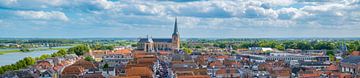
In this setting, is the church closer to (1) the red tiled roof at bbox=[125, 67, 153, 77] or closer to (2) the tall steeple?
(2) the tall steeple

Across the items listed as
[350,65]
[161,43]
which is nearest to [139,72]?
[350,65]

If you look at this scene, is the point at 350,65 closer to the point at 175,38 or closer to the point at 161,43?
the point at 175,38

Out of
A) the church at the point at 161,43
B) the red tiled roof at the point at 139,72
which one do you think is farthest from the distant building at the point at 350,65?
the church at the point at 161,43

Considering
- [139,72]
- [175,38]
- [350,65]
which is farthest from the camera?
[175,38]

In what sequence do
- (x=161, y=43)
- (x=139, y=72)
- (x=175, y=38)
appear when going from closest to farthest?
1. (x=139, y=72)
2. (x=175, y=38)
3. (x=161, y=43)

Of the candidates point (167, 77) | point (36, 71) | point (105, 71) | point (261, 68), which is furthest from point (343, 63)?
point (36, 71)

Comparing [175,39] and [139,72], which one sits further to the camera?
[175,39]

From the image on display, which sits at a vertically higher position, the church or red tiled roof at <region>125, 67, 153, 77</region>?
red tiled roof at <region>125, 67, 153, 77</region>

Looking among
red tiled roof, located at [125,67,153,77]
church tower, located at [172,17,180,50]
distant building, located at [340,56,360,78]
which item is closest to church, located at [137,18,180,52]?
church tower, located at [172,17,180,50]
